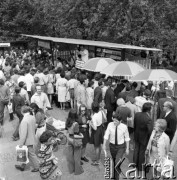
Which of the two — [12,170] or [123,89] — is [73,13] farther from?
[12,170]

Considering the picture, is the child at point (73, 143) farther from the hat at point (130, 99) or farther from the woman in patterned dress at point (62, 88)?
the woman in patterned dress at point (62, 88)

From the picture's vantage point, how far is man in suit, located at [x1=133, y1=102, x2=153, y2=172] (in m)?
6.23

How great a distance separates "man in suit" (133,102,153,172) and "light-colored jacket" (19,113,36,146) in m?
2.28

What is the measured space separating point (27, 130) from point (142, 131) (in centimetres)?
251

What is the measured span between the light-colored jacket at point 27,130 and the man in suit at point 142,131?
2.28 m

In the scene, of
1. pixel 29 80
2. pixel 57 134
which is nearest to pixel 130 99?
pixel 57 134

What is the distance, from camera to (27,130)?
256 inches

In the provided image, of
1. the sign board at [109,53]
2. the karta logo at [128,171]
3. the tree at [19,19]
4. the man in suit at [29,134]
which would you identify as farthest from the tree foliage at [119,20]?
the man in suit at [29,134]

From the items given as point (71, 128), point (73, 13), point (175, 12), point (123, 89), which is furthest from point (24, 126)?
point (73, 13)

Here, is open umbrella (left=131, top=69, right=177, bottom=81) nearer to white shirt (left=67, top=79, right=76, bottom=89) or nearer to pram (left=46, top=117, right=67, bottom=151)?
pram (left=46, top=117, right=67, bottom=151)

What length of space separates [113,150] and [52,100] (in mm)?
6651

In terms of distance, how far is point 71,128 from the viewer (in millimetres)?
6277

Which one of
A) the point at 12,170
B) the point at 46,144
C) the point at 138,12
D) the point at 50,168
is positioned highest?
the point at 138,12

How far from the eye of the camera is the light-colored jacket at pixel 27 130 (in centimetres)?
646
